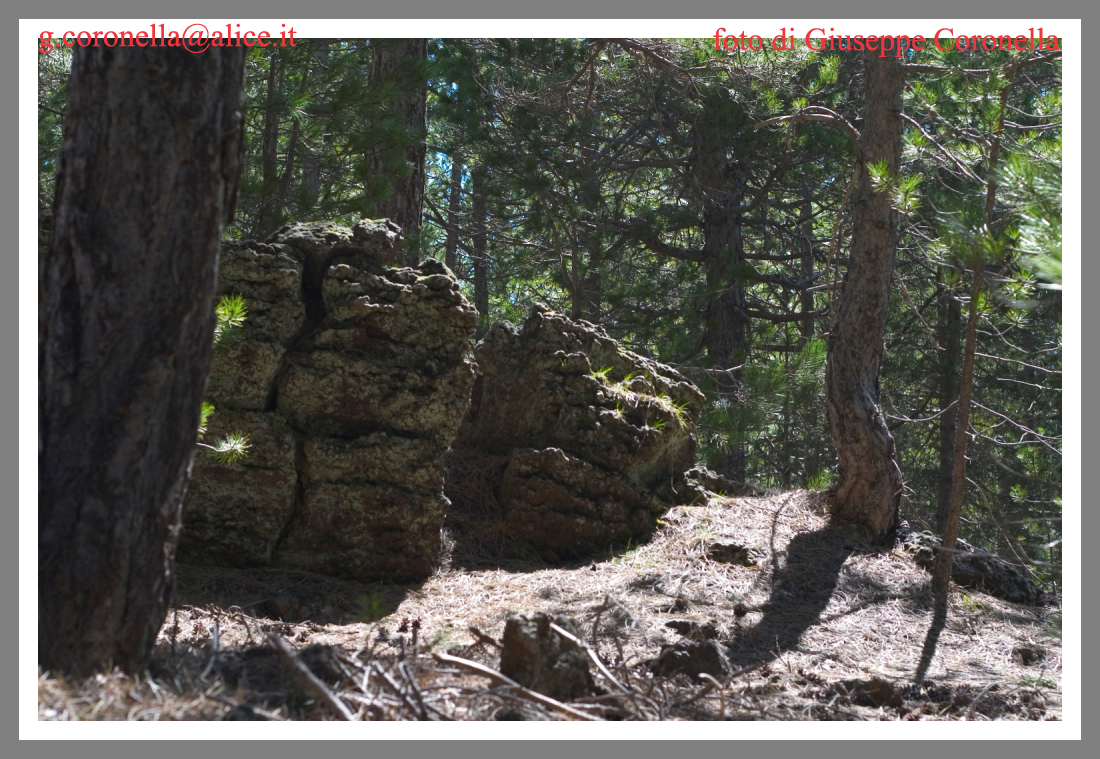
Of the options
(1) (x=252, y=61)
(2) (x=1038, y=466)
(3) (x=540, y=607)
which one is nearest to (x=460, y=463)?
(3) (x=540, y=607)

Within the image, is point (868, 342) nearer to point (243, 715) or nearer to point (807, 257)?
point (807, 257)

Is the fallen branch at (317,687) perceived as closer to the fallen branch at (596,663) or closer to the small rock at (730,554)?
the fallen branch at (596,663)

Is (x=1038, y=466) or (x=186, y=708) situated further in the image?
(x=1038, y=466)

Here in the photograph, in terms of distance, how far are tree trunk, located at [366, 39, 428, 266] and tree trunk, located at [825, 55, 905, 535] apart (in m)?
3.23

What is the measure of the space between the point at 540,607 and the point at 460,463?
1812 mm

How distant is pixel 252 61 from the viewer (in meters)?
5.62

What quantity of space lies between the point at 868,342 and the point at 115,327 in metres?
5.02

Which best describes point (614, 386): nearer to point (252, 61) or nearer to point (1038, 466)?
point (252, 61)

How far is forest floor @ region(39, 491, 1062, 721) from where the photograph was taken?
2520 millimetres

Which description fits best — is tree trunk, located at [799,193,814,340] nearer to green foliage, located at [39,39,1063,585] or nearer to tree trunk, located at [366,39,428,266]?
green foliage, located at [39,39,1063,585]

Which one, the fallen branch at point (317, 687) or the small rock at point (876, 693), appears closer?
the fallen branch at point (317, 687)

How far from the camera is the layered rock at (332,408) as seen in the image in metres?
4.50

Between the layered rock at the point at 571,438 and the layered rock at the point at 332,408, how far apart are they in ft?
2.58

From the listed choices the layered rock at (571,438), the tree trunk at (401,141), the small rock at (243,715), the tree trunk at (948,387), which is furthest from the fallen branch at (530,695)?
the tree trunk at (948,387)
